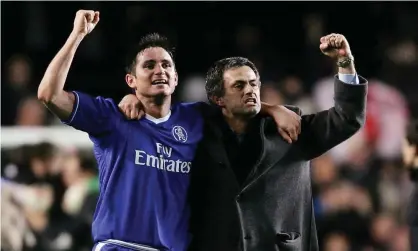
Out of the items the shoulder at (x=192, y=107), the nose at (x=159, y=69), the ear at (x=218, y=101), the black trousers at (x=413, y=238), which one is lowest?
the black trousers at (x=413, y=238)

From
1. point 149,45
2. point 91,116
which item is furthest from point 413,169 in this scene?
point 91,116

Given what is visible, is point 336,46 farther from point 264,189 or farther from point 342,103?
point 264,189

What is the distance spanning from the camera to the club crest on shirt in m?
5.25

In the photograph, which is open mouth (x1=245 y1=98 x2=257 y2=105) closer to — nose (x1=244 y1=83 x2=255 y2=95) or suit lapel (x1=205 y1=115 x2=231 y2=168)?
nose (x1=244 y1=83 x2=255 y2=95)

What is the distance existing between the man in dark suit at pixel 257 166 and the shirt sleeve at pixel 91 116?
1.65 feet

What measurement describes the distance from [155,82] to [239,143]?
0.54 metres

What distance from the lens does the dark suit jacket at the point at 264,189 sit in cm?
520

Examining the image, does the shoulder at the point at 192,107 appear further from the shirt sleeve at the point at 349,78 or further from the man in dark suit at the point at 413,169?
the man in dark suit at the point at 413,169

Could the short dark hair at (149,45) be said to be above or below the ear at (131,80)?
above

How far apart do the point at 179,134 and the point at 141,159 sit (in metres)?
0.26

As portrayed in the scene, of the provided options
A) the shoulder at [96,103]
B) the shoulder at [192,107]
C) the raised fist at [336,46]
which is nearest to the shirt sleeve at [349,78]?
the raised fist at [336,46]

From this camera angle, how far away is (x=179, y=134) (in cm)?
526

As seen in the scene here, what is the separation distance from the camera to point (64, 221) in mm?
8195

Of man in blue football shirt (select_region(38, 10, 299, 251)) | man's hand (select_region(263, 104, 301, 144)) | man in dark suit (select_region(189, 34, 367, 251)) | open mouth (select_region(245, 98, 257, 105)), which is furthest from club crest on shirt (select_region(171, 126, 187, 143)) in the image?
man's hand (select_region(263, 104, 301, 144))
